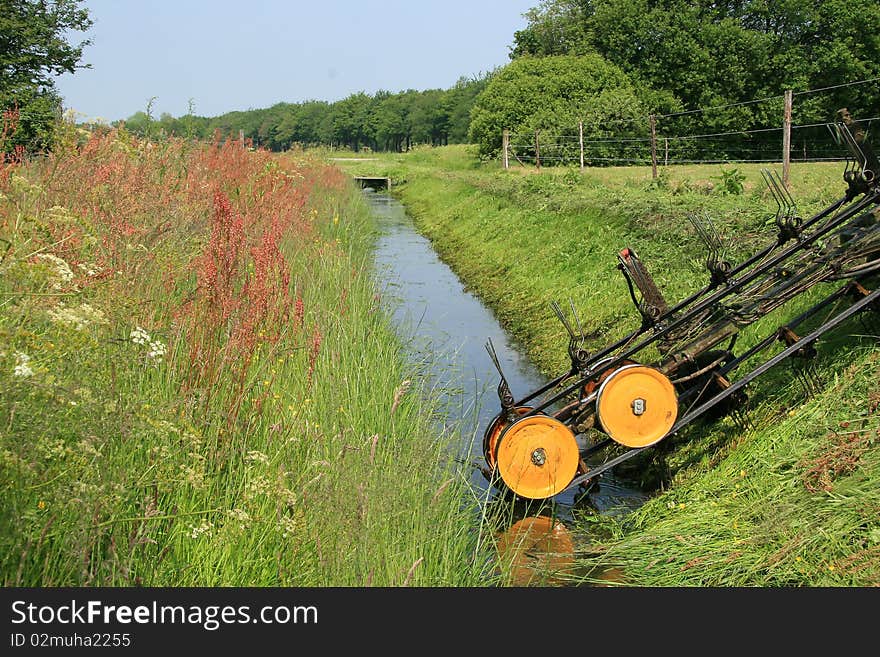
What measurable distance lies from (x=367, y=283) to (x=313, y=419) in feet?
18.2

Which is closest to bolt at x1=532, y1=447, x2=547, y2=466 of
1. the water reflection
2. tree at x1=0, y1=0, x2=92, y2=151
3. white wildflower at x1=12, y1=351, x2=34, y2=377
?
the water reflection

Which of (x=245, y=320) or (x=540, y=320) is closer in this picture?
(x=245, y=320)

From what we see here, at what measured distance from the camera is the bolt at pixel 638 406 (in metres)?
5.68

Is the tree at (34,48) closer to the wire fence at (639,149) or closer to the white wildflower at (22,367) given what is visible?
the wire fence at (639,149)

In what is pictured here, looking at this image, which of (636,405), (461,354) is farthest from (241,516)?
(461,354)

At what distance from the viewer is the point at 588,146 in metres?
31.8

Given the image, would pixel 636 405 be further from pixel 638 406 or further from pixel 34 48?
pixel 34 48

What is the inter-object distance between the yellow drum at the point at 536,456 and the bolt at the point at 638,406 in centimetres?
44

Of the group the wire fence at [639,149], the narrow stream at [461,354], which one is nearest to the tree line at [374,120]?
the wire fence at [639,149]

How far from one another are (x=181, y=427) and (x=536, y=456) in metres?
2.62

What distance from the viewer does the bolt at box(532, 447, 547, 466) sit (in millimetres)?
5789

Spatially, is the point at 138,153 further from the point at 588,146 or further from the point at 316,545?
the point at 588,146

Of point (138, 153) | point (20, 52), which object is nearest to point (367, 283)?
point (138, 153)

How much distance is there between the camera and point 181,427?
3.85m
